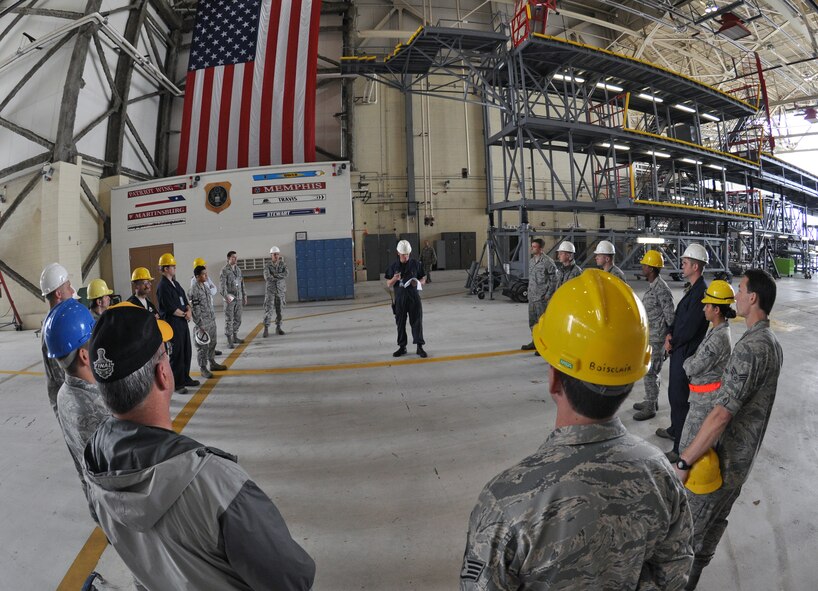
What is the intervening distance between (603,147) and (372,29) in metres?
12.6

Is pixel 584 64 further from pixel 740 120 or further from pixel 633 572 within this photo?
pixel 633 572

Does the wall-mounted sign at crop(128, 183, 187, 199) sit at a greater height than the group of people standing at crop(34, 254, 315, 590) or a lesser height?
greater

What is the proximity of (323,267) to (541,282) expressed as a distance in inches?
356

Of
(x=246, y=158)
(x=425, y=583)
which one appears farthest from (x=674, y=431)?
(x=246, y=158)

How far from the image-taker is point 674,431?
12.5ft

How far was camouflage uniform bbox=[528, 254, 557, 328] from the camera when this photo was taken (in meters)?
6.95

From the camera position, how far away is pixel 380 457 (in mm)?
3740

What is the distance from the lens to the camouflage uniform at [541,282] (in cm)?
695

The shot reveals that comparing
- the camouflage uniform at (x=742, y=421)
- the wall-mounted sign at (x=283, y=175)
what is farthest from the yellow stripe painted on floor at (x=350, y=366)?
the wall-mounted sign at (x=283, y=175)

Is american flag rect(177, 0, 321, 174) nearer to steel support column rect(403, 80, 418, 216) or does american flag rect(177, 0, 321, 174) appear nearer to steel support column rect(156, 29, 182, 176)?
steel support column rect(156, 29, 182, 176)

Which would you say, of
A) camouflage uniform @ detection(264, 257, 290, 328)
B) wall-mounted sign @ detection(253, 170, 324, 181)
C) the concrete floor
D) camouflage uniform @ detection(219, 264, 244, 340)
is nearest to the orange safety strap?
the concrete floor

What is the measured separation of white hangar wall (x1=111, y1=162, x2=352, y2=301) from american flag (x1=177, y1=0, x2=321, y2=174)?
1411 mm

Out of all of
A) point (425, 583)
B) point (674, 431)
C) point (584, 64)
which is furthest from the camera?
point (584, 64)

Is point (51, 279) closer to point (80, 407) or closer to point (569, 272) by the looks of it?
point (80, 407)
